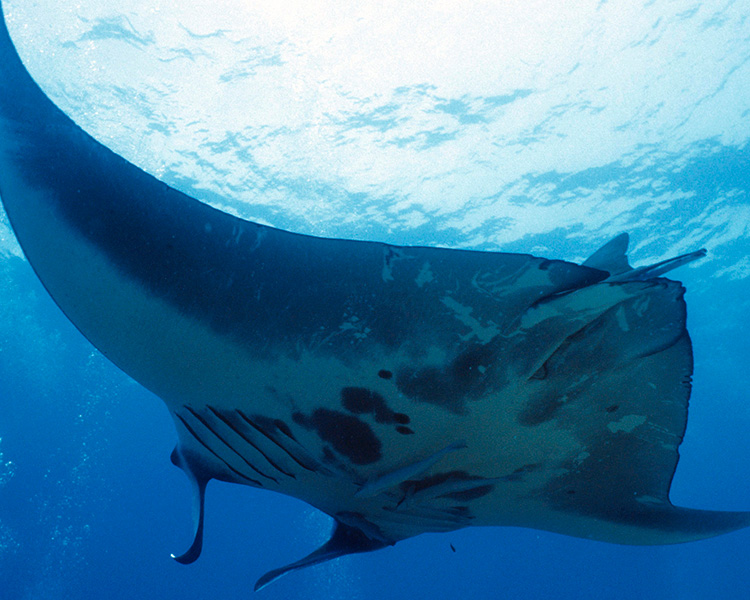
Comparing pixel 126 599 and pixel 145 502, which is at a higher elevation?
pixel 145 502

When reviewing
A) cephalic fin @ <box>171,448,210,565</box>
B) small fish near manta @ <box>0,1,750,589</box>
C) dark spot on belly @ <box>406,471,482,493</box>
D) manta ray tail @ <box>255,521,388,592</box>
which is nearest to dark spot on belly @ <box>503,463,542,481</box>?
small fish near manta @ <box>0,1,750,589</box>

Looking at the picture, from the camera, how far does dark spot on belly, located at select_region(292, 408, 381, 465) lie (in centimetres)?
164

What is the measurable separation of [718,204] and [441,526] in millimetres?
13517

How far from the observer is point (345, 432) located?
168cm

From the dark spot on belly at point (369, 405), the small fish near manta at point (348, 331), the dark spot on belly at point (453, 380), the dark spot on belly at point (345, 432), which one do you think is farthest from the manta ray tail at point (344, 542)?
the dark spot on belly at point (453, 380)

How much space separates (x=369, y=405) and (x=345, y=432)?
0.16 metres

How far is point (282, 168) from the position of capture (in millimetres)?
10773

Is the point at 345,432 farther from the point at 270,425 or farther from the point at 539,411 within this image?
the point at 539,411

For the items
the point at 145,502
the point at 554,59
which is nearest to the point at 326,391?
the point at 554,59

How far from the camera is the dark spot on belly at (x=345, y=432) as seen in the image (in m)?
1.64

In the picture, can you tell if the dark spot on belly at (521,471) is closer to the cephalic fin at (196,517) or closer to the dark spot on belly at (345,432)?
the dark spot on belly at (345,432)

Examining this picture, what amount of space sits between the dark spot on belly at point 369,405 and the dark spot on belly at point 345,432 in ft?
0.16

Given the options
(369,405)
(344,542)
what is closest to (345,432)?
(369,405)

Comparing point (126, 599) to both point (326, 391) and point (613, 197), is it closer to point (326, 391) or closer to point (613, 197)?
point (613, 197)
